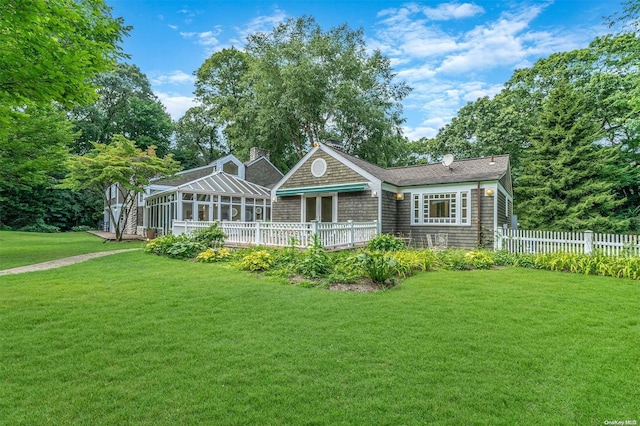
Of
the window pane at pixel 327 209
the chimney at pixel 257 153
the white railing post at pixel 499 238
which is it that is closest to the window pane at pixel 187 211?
the window pane at pixel 327 209

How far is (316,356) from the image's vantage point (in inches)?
131

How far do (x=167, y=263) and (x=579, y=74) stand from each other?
84.5 feet

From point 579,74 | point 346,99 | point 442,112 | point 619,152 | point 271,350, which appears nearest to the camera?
point 271,350

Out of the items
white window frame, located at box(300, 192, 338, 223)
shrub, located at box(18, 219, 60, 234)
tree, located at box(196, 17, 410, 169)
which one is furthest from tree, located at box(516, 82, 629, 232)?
shrub, located at box(18, 219, 60, 234)

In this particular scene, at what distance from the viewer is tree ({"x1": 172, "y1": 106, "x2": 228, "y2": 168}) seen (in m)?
38.2

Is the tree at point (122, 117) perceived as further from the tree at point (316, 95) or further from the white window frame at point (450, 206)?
the white window frame at point (450, 206)

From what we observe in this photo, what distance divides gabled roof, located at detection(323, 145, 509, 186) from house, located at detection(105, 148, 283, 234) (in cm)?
781

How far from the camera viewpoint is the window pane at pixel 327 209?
14.9 meters

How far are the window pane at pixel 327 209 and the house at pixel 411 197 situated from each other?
0.05 meters

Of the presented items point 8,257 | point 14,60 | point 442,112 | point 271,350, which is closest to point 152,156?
point 8,257

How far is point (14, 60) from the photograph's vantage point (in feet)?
12.2

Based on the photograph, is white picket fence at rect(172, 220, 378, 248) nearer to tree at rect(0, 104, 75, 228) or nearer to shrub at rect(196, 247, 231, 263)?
shrub at rect(196, 247, 231, 263)

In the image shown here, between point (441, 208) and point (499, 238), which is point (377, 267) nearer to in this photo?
point (499, 238)

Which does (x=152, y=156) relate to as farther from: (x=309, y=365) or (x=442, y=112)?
(x=442, y=112)
